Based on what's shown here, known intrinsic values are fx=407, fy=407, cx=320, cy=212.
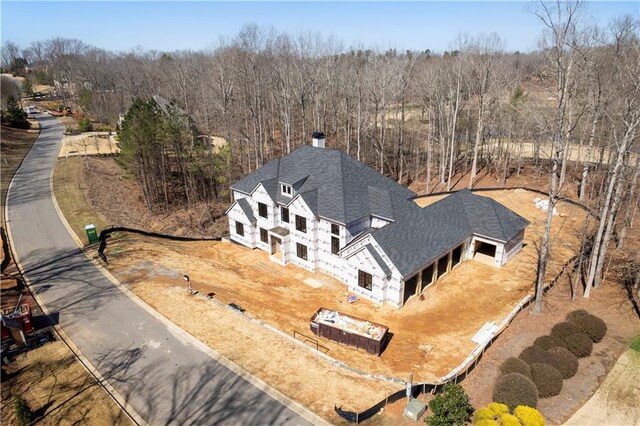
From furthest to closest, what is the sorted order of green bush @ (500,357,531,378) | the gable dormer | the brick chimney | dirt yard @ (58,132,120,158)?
dirt yard @ (58,132,120,158)
the brick chimney
the gable dormer
green bush @ (500,357,531,378)

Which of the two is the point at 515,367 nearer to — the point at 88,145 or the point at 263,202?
the point at 263,202

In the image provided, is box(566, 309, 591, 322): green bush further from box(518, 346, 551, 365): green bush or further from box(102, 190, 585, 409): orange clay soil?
box(518, 346, 551, 365): green bush

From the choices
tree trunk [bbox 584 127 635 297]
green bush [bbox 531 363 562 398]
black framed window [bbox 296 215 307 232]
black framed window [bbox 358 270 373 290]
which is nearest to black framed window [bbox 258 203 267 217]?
black framed window [bbox 296 215 307 232]

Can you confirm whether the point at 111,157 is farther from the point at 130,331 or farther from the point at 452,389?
the point at 452,389

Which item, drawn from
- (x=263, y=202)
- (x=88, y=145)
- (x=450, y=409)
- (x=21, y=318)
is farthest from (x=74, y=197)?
(x=450, y=409)

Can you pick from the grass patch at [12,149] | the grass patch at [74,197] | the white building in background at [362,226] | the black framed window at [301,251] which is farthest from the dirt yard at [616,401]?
the grass patch at [12,149]

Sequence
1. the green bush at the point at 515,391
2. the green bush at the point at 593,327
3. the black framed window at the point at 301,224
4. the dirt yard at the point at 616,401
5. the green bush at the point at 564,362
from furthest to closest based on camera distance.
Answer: the black framed window at the point at 301,224 → the green bush at the point at 593,327 → the green bush at the point at 564,362 → the dirt yard at the point at 616,401 → the green bush at the point at 515,391

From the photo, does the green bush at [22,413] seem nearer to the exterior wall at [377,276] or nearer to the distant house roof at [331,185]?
the exterior wall at [377,276]
